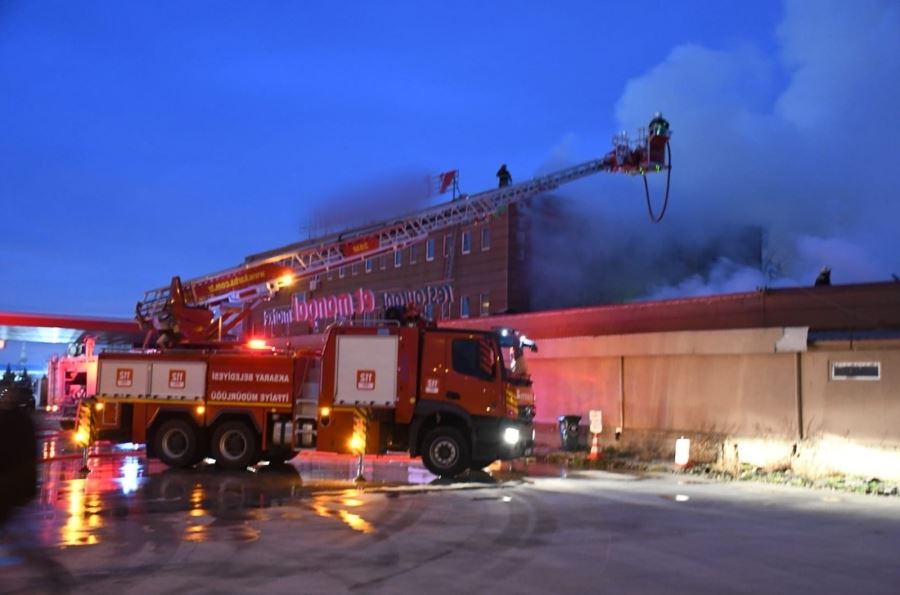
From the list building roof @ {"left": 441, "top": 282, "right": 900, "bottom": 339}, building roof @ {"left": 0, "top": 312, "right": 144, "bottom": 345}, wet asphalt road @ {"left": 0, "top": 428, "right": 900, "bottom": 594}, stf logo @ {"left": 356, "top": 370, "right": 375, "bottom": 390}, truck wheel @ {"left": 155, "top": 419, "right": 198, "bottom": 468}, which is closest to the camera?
wet asphalt road @ {"left": 0, "top": 428, "right": 900, "bottom": 594}

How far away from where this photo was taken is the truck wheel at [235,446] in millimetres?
16188

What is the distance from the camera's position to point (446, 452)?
15.0m

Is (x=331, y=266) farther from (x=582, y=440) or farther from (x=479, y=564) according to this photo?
(x=479, y=564)

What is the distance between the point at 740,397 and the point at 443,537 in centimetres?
996

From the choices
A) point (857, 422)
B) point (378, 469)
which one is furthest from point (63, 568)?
point (857, 422)

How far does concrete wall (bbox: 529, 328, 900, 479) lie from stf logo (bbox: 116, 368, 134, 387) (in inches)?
391

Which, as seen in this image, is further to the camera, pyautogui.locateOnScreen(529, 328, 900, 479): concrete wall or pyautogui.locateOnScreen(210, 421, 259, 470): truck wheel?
pyautogui.locateOnScreen(210, 421, 259, 470): truck wheel

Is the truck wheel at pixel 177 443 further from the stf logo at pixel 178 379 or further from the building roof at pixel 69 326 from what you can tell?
the building roof at pixel 69 326

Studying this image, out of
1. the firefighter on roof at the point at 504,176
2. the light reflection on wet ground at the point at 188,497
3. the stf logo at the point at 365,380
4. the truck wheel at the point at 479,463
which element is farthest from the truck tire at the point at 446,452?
the firefighter on roof at the point at 504,176

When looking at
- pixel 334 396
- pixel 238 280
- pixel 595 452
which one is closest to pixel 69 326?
pixel 238 280

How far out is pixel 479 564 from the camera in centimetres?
794

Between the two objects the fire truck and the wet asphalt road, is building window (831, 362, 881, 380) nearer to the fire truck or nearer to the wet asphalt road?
the wet asphalt road

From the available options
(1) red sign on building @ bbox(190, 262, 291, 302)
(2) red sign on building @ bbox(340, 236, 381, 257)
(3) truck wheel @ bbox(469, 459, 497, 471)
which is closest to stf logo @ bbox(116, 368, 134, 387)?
(1) red sign on building @ bbox(190, 262, 291, 302)

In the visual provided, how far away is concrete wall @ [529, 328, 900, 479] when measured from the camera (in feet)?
50.0
